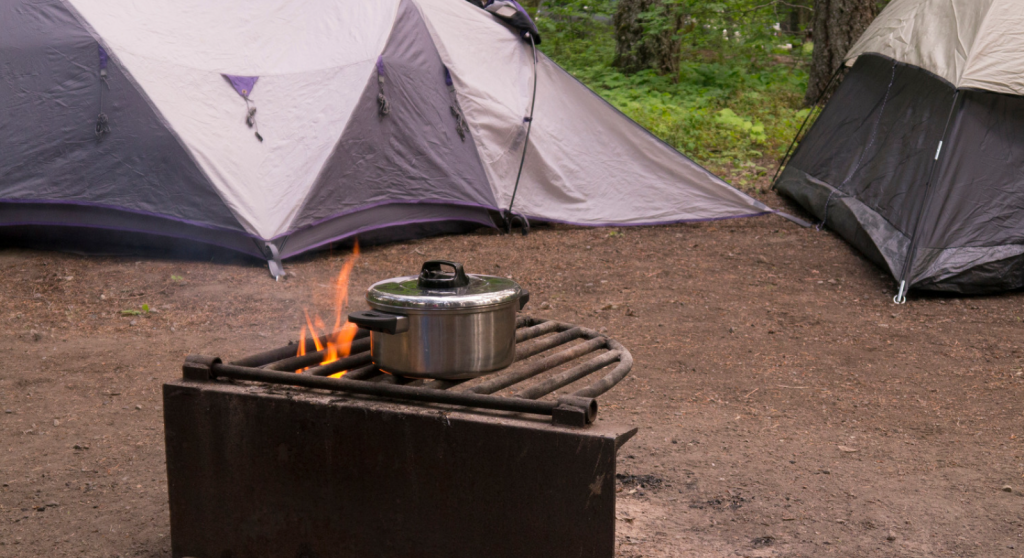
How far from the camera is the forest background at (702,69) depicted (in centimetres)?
974

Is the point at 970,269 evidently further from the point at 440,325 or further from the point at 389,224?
the point at 440,325

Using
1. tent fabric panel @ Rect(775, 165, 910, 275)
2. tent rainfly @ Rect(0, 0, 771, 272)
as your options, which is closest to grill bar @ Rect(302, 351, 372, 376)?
tent rainfly @ Rect(0, 0, 771, 272)

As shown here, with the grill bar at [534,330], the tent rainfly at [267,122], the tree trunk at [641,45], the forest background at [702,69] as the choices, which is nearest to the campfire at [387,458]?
the grill bar at [534,330]

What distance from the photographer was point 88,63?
5676mm

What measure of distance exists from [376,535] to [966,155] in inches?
194

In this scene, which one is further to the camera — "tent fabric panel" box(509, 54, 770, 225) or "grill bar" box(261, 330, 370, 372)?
"tent fabric panel" box(509, 54, 770, 225)

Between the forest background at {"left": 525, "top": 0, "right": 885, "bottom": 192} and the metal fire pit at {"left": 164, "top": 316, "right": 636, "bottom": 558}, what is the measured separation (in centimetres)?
703

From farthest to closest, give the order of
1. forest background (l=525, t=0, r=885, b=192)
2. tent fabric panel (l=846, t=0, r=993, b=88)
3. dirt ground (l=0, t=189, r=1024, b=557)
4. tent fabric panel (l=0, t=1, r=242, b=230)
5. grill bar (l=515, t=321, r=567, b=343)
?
forest background (l=525, t=0, r=885, b=192) < tent fabric panel (l=0, t=1, r=242, b=230) < tent fabric panel (l=846, t=0, r=993, b=88) < dirt ground (l=0, t=189, r=1024, b=557) < grill bar (l=515, t=321, r=567, b=343)

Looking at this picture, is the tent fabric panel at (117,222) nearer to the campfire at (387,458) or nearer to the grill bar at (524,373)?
the campfire at (387,458)

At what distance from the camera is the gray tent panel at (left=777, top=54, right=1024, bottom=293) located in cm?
534

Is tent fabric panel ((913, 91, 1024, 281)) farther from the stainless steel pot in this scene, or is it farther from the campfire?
the stainless steel pot

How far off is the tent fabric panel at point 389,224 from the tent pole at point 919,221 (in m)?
3.07

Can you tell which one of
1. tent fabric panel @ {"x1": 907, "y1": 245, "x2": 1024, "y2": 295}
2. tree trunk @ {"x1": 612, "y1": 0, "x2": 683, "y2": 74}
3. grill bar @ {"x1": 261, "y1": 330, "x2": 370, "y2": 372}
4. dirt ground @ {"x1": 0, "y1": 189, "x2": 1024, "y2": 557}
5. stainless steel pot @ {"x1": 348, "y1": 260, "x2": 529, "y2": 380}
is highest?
tree trunk @ {"x1": 612, "y1": 0, "x2": 683, "y2": 74}

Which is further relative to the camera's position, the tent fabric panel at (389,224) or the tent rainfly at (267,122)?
the tent fabric panel at (389,224)
